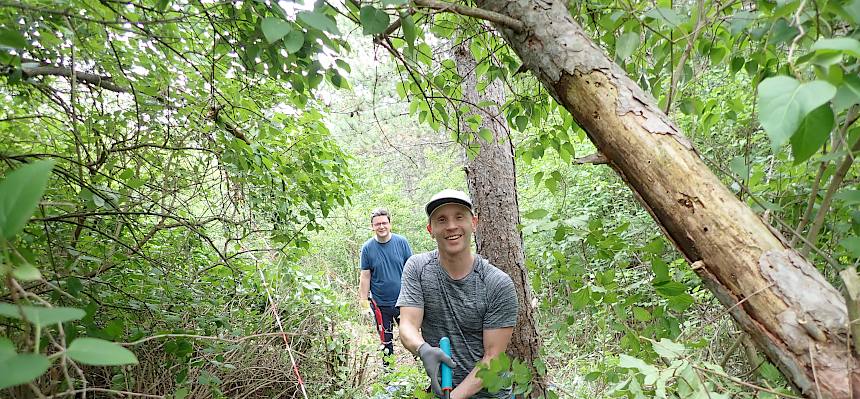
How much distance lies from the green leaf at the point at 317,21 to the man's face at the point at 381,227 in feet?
14.9

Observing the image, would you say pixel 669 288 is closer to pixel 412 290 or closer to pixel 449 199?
pixel 449 199

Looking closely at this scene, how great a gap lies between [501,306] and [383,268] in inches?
127

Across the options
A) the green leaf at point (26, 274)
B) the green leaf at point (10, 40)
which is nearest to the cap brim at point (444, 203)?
the green leaf at point (10, 40)

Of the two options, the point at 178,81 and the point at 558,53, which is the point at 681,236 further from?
the point at 178,81

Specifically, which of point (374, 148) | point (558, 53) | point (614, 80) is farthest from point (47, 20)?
point (374, 148)

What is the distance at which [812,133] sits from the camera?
667mm

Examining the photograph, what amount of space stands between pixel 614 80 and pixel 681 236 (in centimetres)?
39

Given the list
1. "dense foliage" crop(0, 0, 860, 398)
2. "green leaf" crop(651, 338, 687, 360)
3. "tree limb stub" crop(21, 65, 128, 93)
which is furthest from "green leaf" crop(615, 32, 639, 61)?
"tree limb stub" crop(21, 65, 128, 93)

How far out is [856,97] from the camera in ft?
2.15

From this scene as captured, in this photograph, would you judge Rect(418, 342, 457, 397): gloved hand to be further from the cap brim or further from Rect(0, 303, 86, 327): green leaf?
Rect(0, 303, 86, 327): green leaf

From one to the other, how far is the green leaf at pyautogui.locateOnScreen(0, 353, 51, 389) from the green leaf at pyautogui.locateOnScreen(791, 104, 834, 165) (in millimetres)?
915

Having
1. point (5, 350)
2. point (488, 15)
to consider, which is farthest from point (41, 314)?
point (488, 15)

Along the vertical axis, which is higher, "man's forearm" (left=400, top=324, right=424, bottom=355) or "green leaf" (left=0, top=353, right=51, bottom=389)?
"green leaf" (left=0, top=353, right=51, bottom=389)

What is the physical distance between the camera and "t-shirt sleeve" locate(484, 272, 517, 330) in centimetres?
247
